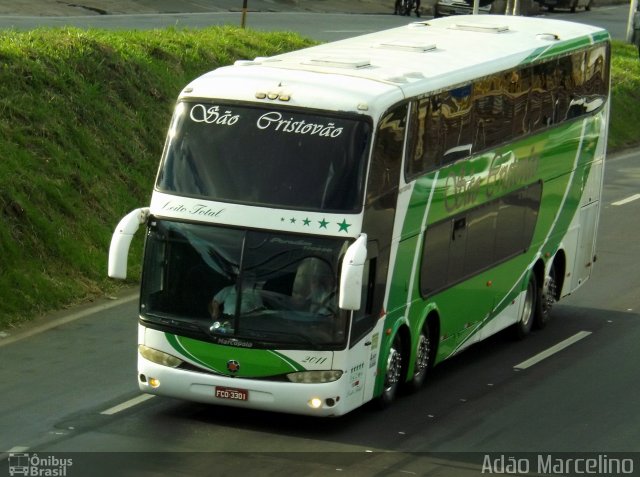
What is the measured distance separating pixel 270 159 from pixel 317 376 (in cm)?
210

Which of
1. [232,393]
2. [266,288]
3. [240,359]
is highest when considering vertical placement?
[266,288]

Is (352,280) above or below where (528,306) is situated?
above

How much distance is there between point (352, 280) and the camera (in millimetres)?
13531

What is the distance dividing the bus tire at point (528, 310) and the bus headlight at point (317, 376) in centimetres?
589

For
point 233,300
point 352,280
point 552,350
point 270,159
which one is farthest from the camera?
point 552,350

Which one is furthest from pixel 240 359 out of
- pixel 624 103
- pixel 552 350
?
pixel 624 103

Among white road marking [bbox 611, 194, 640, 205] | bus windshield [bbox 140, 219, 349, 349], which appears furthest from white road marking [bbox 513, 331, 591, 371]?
white road marking [bbox 611, 194, 640, 205]

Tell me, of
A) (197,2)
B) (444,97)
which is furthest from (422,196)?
(197,2)

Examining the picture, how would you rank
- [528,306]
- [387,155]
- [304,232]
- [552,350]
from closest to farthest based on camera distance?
[304,232] < [387,155] < [552,350] < [528,306]

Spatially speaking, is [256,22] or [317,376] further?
[256,22]

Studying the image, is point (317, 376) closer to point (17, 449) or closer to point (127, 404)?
point (127, 404)

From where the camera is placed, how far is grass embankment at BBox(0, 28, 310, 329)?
A: 65.9 ft

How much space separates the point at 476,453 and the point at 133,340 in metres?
5.49

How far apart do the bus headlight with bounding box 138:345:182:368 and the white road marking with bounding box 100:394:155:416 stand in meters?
0.81
